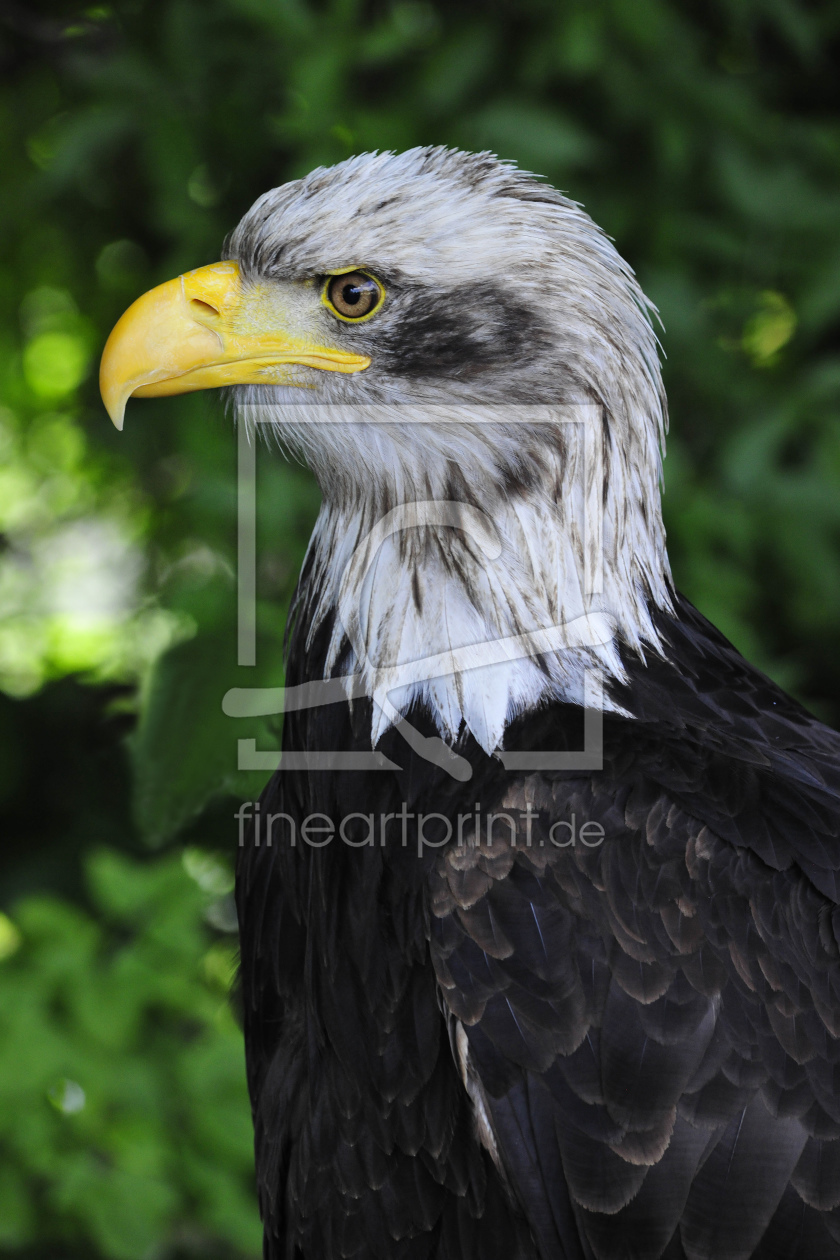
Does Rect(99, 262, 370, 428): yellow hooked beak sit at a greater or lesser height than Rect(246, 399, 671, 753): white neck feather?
greater

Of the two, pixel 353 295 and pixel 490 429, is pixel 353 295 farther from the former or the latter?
pixel 490 429

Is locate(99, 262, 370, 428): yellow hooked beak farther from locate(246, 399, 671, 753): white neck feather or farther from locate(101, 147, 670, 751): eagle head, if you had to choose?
locate(246, 399, 671, 753): white neck feather

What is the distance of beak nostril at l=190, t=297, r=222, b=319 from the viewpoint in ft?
6.64

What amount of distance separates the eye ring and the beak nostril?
182 millimetres

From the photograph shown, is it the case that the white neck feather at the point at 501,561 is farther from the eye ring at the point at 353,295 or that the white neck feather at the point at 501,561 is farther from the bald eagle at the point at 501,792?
the eye ring at the point at 353,295

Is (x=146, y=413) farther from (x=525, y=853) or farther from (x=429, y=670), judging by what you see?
(x=525, y=853)

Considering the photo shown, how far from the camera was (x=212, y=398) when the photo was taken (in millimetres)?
2340

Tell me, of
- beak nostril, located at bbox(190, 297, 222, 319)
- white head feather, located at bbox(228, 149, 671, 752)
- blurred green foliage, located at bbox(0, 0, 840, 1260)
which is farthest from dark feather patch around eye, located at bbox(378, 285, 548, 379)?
blurred green foliage, located at bbox(0, 0, 840, 1260)

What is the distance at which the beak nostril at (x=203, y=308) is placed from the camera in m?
2.03

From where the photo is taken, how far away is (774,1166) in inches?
64.6

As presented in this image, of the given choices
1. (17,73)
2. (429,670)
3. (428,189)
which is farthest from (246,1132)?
(17,73)

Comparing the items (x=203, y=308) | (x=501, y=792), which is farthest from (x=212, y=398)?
(x=501, y=792)

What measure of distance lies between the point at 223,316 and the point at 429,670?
0.68 m

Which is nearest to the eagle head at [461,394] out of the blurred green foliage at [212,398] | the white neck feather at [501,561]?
the white neck feather at [501,561]
